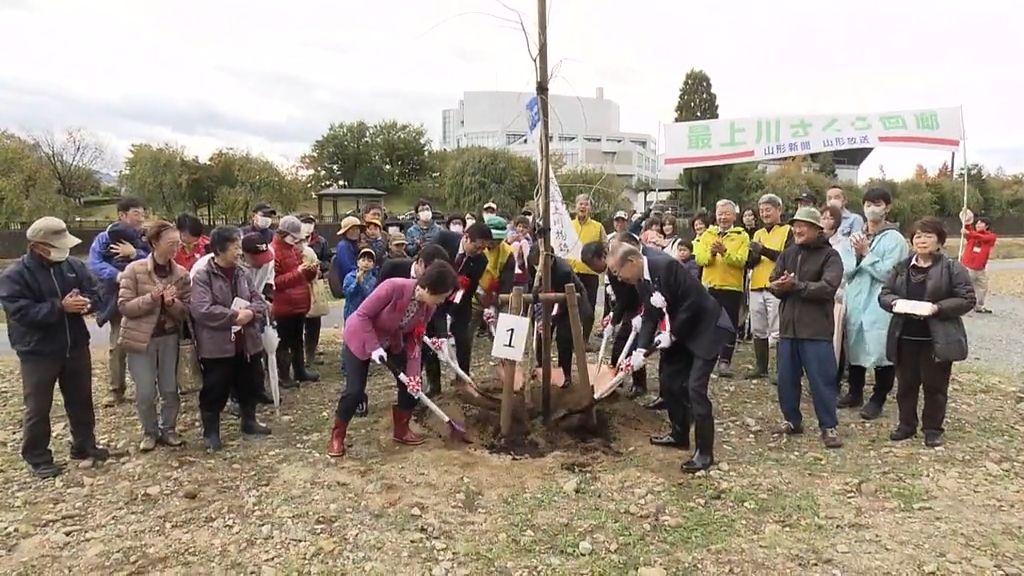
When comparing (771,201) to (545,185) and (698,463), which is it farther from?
(698,463)

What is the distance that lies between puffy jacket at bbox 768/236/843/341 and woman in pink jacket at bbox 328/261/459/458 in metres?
2.42

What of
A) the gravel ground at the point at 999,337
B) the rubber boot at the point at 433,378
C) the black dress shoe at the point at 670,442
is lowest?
the black dress shoe at the point at 670,442

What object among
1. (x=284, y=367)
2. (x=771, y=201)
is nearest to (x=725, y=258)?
(x=771, y=201)

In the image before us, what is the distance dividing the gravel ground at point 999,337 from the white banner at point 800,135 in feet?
8.70

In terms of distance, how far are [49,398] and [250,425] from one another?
1.32 metres

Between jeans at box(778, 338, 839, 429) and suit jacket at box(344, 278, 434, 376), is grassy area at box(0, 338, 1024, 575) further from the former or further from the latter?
suit jacket at box(344, 278, 434, 376)

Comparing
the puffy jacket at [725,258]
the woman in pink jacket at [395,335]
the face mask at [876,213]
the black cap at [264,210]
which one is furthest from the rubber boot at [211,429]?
the face mask at [876,213]

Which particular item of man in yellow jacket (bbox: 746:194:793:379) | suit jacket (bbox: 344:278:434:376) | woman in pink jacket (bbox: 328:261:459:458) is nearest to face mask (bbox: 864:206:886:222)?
man in yellow jacket (bbox: 746:194:793:379)

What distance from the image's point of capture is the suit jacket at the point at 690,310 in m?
4.32

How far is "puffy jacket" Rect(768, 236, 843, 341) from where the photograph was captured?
459 centimetres

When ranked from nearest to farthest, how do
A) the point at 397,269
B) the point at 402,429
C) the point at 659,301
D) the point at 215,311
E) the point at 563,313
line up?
the point at 659,301 < the point at 215,311 < the point at 402,429 < the point at 397,269 < the point at 563,313

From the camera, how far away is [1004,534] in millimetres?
3453

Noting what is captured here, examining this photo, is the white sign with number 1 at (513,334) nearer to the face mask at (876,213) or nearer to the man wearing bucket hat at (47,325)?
the man wearing bucket hat at (47,325)

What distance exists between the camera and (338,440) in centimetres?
458
